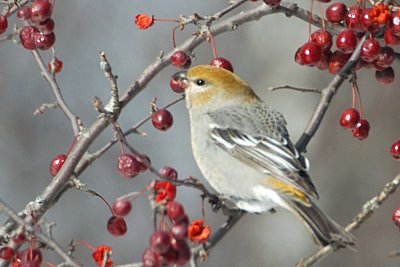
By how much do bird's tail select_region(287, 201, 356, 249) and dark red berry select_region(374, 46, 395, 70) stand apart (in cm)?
70

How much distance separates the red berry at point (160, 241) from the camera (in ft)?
7.45

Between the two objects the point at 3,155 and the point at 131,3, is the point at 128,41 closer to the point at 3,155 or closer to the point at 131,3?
the point at 131,3

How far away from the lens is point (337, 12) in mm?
3387

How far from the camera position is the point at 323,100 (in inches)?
128

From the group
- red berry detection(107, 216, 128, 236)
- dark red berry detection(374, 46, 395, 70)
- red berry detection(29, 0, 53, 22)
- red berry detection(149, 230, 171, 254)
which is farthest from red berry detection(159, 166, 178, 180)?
dark red berry detection(374, 46, 395, 70)

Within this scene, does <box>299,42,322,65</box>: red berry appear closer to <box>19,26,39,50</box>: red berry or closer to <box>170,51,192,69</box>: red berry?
<box>170,51,192,69</box>: red berry

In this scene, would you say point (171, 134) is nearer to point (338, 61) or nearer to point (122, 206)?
point (338, 61)

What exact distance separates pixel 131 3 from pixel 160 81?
3.32ft

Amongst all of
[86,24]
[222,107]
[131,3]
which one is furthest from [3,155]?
[222,107]

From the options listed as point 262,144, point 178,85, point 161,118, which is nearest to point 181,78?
point 178,85

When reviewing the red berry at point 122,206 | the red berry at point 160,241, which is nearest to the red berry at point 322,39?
the red berry at point 122,206

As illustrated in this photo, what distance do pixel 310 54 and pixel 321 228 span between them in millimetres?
817

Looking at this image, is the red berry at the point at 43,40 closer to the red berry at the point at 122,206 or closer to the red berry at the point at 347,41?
the red berry at the point at 122,206

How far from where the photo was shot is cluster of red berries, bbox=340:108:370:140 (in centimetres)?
341
